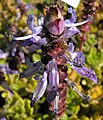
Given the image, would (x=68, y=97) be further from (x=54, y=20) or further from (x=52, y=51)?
(x=54, y=20)

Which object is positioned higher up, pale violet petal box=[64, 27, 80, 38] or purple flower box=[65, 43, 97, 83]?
pale violet petal box=[64, 27, 80, 38]

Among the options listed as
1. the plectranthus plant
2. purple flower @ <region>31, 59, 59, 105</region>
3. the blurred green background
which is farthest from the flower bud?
the blurred green background

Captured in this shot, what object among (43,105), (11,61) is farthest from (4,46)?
(43,105)

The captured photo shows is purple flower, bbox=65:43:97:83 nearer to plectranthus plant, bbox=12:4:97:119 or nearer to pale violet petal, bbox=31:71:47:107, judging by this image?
plectranthus plant, bbox=12:4:97:119

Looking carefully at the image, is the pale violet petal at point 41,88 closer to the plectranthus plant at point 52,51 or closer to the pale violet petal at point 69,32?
the plectranthus plant at point 52,51

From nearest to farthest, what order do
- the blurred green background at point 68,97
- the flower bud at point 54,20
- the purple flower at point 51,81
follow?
the flower bud at point 54,20 → the purple flower at point 51,81 → the blurred green background at point 68,97

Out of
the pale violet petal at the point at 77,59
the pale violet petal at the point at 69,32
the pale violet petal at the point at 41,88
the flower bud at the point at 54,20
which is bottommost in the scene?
the pale violet petal at the point at 41,88

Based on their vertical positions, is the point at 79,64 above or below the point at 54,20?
below

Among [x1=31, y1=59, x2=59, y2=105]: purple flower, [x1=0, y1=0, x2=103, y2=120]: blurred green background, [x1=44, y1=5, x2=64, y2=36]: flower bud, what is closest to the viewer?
[x1=44, y1=5, x2=64, y2=36]: flower bud

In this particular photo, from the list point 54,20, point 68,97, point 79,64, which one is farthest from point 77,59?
point 68,97

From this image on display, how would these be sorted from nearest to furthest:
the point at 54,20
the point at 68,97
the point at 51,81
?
1. the point at 54,20
2. the point at 51,81
3. the point at 68,97

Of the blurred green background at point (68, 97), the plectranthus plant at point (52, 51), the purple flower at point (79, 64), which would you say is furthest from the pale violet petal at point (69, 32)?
the blurred green background at point (68, 97)
